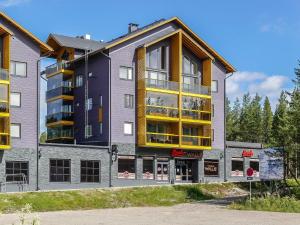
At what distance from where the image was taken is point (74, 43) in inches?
2354

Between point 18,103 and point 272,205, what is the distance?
23.2 meters

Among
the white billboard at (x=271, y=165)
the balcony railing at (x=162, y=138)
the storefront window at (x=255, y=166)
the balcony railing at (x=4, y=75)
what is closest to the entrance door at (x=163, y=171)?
the balcony railing at (x=162, y=138)

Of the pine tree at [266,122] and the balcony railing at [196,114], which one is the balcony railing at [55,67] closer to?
the balcony railing at [196,114]

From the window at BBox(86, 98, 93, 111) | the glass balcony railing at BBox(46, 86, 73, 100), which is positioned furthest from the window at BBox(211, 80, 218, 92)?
the glass balcony railing at BBox(46, 86, 73, 100)

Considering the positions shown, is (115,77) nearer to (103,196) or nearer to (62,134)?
(62,134)

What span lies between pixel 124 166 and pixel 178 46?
14.1 metres

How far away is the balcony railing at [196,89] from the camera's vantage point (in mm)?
56856

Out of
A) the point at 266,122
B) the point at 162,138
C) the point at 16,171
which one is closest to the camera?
the point at 16,171

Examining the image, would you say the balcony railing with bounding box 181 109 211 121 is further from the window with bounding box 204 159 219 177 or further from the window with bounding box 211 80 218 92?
the window with bounding box 204 159 219 177

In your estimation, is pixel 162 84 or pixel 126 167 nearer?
pixel 126 167

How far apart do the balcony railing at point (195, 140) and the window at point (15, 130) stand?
693 inches

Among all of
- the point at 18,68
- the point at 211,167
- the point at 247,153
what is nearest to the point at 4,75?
the point at 18,68

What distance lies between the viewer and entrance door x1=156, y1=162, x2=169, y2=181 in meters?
55.0

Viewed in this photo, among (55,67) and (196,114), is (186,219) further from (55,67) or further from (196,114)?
(55,67)
